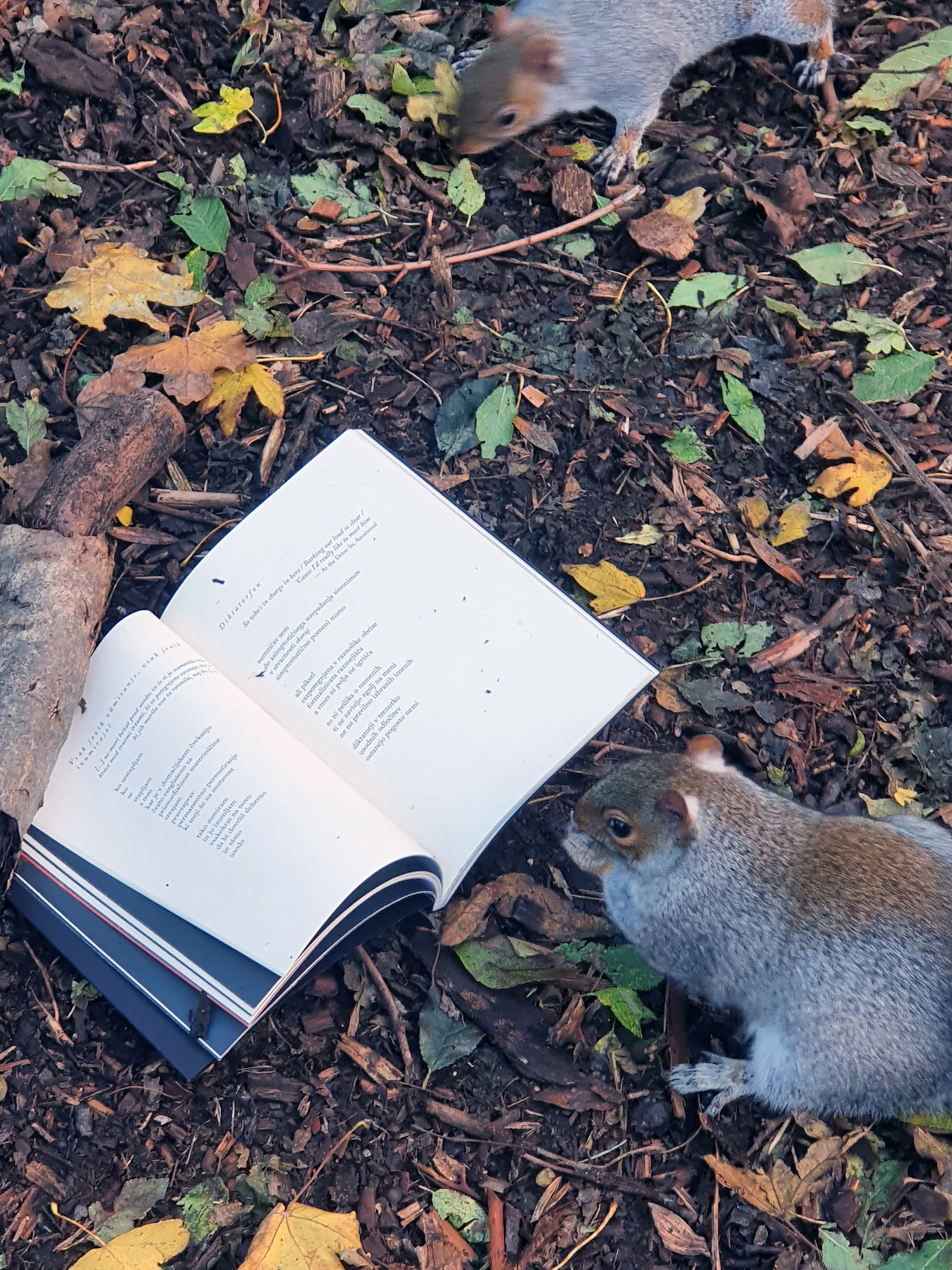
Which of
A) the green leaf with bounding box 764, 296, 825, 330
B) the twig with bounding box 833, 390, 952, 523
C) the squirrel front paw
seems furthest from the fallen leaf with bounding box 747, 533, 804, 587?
the squirrel front paw

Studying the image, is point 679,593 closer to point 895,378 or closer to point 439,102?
point 895,378

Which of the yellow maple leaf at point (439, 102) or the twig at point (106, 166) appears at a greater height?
the yellow maple leaf at point (439, 102)

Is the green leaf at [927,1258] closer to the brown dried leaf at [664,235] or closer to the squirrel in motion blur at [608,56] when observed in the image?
the brown dried leaf at [664,235]

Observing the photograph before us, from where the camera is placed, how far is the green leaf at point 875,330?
2814 mm

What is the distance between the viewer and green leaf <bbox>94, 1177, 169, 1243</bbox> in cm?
193

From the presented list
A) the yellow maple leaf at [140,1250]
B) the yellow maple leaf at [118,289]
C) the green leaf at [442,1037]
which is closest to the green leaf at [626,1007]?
the green leaf at [442,1037]

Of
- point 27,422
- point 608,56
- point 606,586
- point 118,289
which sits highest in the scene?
point 608,56

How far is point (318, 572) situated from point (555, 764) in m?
0.68

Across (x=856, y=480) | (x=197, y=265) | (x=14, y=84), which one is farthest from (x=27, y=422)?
(x=856, y=480)

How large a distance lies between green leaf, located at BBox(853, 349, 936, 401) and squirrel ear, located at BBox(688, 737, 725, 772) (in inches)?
44.7

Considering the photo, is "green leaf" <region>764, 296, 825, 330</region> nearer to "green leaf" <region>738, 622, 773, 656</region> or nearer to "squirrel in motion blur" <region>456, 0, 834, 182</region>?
"squirrel in motion blur" <region>456, 0, 834, 182</region>

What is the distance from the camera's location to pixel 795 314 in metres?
2.82

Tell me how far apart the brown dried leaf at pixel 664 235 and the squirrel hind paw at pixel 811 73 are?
699mm

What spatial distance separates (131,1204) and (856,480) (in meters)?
2.32
